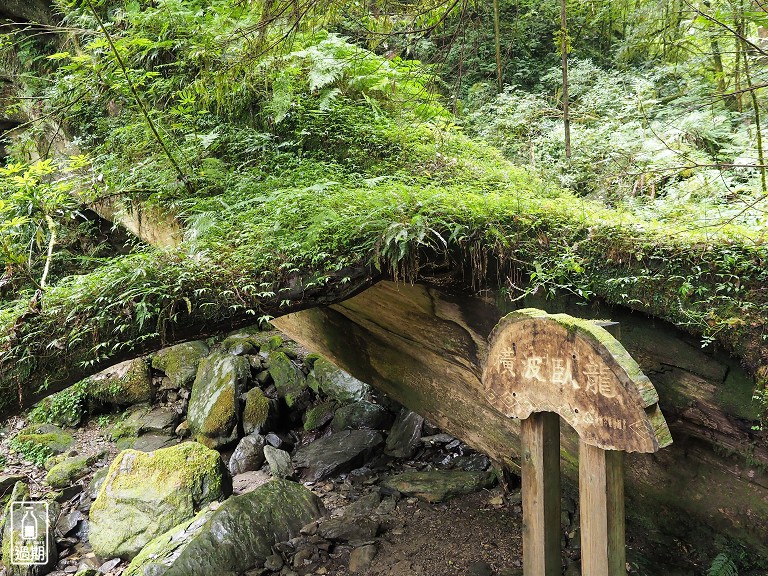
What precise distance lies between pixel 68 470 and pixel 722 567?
8640 millimetres

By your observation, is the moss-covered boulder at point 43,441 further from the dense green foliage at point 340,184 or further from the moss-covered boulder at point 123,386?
the dense green foliage at point 340,184

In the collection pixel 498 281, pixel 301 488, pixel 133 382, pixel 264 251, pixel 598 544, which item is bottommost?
pixel 133 382

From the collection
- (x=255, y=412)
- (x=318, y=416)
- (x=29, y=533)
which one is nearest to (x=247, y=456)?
(x=255, y=412)

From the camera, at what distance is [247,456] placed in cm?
762

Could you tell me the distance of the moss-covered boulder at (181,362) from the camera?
10391 mm

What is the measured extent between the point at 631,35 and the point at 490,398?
750 centimetres

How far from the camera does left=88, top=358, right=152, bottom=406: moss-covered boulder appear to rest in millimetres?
10289

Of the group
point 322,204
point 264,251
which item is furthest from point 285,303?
point 322,204

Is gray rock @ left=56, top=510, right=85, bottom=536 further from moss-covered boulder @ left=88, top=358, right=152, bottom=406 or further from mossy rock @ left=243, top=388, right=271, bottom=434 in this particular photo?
moss-covered boulder @ left=88, top=358, right=152, bottom=406

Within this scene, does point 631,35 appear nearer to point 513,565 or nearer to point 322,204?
point 322,204

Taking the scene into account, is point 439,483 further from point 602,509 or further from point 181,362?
point 181,362

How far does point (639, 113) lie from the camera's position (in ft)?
24.8

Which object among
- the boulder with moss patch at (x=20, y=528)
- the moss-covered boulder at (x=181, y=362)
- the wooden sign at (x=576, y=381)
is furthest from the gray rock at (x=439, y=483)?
the moss-covered boulder at (x=181, y=362)

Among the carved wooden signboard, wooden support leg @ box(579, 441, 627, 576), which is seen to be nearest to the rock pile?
the carved wooden signboard
